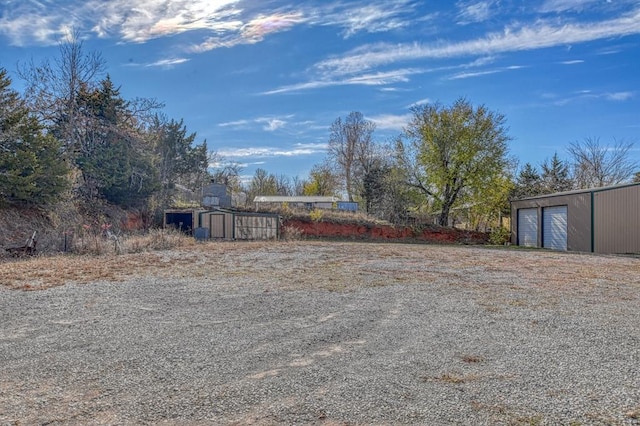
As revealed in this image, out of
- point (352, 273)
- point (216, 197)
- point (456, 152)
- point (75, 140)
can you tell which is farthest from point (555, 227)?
point (75, 140)

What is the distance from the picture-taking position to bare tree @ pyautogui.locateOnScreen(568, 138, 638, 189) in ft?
99.9

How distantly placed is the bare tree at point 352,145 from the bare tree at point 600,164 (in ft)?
54.0

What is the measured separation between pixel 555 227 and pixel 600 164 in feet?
54.3

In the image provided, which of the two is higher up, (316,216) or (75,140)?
(75,140)

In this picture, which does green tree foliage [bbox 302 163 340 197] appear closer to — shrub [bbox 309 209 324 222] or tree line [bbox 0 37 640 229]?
tree line [bbox 0 37 640 229]

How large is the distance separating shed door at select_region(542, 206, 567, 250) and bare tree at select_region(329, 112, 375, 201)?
1944cm

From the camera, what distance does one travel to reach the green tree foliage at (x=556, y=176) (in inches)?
1196

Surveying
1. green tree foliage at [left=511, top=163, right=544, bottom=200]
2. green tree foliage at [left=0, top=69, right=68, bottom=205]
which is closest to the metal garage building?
green tree foliage at [left=511, top=163, right=544, bottom=200]

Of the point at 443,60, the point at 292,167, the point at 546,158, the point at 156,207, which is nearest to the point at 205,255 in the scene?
the point at 443,60

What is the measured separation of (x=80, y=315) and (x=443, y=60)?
13.5 m

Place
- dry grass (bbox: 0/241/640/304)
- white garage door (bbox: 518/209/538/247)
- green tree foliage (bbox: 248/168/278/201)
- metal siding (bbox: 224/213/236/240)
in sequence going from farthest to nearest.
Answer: green tree foliage (bbox: 248/168/278/201) → metal siding (bbox: 224/213/236/240) → white garage door (bbox: 518/209/538/247) → dry grass (bbox: 0/241/640/304)

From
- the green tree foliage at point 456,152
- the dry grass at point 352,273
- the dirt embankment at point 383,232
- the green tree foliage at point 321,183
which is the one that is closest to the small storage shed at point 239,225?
the dirt embankment at point 383,232

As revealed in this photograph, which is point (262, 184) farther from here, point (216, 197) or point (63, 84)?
point (63, 84)

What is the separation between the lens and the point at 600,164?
1254 inches
